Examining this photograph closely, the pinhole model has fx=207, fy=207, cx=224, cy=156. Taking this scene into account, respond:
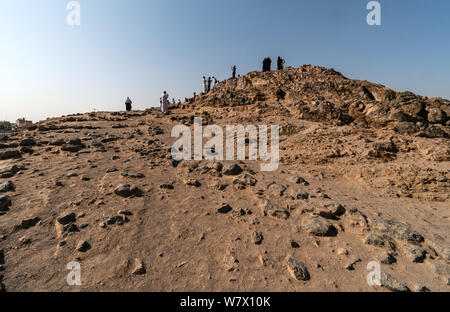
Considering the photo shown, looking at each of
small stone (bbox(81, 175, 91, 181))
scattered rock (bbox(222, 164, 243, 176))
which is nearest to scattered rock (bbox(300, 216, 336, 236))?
scattered rock (bbox(222, 164, 243, 176))

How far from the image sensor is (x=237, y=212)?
5086mm

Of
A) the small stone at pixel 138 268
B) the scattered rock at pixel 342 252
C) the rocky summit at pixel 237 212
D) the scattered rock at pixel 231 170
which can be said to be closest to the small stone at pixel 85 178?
the rocky summit at pixel 237 212

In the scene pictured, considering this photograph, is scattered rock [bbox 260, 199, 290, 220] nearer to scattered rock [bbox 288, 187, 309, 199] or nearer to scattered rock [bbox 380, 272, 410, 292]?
scattered rock [bbox 288, 187, 309, 199]

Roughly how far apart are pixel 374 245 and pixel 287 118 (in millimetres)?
8406

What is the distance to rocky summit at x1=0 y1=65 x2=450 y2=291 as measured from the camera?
11.3ft

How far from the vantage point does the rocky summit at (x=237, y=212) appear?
3.43 m

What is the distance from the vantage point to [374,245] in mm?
4137

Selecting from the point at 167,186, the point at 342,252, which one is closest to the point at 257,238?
the point at 342,252

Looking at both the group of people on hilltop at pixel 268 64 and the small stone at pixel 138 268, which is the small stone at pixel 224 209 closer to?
the small stone at pixel 138 268

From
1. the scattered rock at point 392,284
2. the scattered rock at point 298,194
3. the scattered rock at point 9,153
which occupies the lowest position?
the scattered rock at point 392,284

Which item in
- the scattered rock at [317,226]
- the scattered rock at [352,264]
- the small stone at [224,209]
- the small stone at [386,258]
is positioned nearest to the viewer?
the scattered rock at [352,264]

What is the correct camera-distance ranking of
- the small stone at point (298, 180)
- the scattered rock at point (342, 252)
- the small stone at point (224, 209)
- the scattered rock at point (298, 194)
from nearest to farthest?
the scattered rock at point (342, 252)
the small stone at point (224, 209)
the scattered rock at point (298, 194)
the small stone at point (298, 180)

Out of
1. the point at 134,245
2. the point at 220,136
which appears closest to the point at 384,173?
the point at 220,136

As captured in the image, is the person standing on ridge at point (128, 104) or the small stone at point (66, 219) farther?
the person standing on ridge at point (128, 104)
